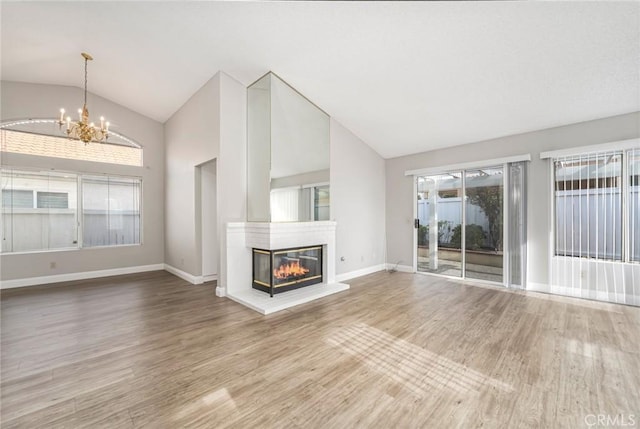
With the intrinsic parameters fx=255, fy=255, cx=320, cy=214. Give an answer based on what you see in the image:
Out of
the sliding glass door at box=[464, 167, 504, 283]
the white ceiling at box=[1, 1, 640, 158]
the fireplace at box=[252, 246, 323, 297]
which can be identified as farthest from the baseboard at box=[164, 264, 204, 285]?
the sliding glass door at box=[464, 167, 504, 283]

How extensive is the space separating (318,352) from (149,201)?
589cm

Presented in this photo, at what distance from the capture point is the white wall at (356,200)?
5.27 metres

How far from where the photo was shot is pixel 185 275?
5.29 m

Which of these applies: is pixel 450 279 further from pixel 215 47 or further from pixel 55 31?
pixel 55 31

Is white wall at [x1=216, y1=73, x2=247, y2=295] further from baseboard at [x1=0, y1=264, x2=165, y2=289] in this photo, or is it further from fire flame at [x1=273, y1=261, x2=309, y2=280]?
baseboard at [x1=0, y1=264, x2=165, y2=289]

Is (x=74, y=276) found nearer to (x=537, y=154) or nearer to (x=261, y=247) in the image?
(x=261, y=247)

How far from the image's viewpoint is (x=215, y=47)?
3.61 m

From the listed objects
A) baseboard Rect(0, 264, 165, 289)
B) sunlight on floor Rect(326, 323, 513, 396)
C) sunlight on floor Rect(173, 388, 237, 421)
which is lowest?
sunlight on floor Rect(326, 323, 513, 396)

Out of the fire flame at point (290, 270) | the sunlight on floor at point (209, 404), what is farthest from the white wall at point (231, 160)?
the sunlight on floor at point (209, 404)

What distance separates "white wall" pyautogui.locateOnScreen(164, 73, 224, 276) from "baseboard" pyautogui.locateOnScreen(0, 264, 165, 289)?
513mm

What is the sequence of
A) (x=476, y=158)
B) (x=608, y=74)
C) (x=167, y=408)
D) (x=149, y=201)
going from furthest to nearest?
(x=149, y=201), (x=476, y=158), (x=608, y=74), (x=167, y=408)

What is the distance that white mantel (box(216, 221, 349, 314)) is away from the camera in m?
3.87

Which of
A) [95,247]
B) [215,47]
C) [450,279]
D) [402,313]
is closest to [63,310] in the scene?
[95,247]

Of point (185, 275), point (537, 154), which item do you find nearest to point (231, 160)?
point (185, 275)
